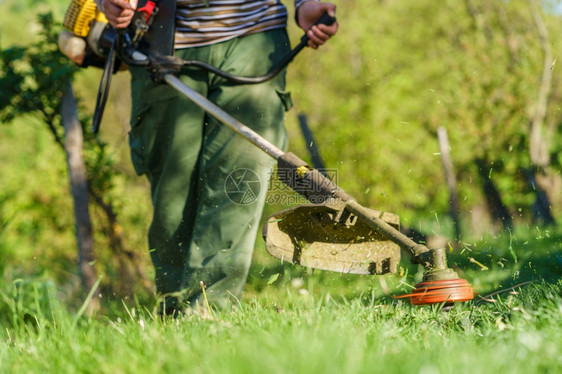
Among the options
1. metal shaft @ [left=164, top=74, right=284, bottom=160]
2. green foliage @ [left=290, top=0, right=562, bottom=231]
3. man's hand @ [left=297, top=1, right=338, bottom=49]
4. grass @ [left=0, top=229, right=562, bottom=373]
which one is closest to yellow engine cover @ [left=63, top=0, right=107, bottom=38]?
metal shaft @ [left=164, top=74, right=284, bottom=160]

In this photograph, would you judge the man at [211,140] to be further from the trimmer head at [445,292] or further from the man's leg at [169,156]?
the trimmer head at [445,292]

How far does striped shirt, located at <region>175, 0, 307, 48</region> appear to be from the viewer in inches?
115

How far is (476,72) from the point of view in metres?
10.0

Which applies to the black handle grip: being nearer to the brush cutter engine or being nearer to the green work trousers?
the green work trousers

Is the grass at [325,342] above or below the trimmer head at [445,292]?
above

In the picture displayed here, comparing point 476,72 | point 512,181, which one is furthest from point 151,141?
point 476,72

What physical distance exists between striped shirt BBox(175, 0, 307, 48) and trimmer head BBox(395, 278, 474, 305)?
5.02 feet

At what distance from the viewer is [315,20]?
119 inches

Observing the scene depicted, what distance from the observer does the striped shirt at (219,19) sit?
293cm

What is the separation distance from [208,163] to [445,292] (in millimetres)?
1323

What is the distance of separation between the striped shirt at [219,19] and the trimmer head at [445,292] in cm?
153

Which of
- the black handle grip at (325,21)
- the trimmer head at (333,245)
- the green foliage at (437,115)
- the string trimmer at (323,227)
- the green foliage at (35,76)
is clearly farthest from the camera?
the green foliage at (437,115)

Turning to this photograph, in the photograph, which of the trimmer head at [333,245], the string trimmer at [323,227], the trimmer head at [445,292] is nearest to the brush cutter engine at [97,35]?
the string trimmer at [323,227]

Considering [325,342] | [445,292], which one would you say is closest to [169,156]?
[445,292]
